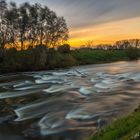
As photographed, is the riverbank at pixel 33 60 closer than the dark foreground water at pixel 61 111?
No

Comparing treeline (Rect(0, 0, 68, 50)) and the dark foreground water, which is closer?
the dark foreground water

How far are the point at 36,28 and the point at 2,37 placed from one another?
37.9 feet

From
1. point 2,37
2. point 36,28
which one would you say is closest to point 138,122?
point 2,37

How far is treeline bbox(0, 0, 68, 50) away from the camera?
3253 inches

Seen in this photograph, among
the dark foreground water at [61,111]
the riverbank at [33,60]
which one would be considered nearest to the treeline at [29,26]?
the riverbank at [33,60]

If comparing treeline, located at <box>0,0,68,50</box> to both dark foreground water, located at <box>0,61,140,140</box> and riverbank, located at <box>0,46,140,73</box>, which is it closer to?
riverbank, located at <box>0,46,140,73</box>

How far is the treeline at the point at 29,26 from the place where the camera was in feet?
271

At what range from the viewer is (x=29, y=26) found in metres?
88.6

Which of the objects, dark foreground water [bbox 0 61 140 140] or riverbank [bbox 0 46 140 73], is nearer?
dark foreground water [bbox 0 61 140 140]

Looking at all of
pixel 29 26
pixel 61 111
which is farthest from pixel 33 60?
pixel 61 111

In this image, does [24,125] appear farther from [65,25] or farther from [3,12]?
[65,25]

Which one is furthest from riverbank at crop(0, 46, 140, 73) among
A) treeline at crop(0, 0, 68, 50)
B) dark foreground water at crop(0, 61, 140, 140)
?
dark foreground water at crop(0, 61, 140, 140)

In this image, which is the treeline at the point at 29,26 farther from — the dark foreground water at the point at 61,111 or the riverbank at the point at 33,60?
the dark foreground water at the point at 61,111

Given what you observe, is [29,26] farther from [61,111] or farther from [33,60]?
[61,111]
